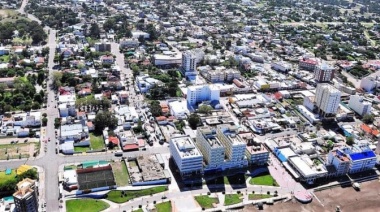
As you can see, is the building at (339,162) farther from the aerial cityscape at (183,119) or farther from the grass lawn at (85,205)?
the grass lawn at (85,205)

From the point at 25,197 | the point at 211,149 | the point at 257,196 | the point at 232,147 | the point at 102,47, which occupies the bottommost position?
the point at 257,196

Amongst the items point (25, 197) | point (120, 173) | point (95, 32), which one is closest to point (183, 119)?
point (120, 173)

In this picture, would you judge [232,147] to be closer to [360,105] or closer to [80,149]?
[80,149]

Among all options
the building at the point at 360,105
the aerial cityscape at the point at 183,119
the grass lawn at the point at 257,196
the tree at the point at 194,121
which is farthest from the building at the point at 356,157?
the tree at the point at 194,121

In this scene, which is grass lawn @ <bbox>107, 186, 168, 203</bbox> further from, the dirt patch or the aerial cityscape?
the dirt patch

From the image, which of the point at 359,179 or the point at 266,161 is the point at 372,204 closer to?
the point at 359,179

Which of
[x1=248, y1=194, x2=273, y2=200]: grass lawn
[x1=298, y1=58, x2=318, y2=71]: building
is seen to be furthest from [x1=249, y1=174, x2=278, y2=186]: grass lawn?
[x1=298, y1=58, x2=318, y2=71]: building
